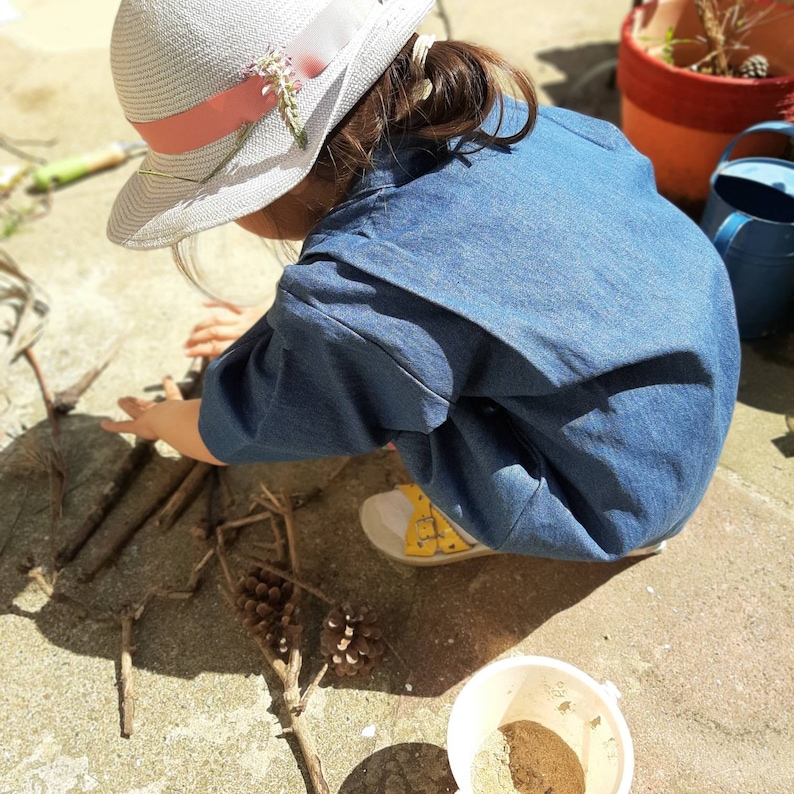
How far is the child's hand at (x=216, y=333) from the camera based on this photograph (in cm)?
185

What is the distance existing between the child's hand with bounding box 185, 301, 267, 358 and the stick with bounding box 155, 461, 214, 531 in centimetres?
28

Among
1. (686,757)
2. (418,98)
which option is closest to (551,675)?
(686,757)

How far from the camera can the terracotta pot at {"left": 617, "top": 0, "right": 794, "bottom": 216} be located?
208 centimetres

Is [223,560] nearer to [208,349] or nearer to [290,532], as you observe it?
[290,532]

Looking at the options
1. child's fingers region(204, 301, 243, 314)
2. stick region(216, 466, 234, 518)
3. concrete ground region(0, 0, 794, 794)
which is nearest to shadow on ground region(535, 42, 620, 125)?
concrete ground region(0, 0, 794, 794)

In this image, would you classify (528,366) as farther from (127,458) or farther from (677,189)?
(677,189)

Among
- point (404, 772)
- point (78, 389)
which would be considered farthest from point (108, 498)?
point (404, 772)

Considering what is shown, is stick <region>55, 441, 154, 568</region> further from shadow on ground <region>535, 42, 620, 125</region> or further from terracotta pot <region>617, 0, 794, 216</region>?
shadow on ground <region>535, 42, 620, 125</region>

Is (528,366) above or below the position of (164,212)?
below

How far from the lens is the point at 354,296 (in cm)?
109

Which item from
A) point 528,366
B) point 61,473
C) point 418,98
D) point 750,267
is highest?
point 418,98

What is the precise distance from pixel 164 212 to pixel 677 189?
1815 millimetres

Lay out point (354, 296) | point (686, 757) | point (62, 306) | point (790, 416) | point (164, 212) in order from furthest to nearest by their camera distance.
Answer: point (62, 306) → point (790, 416) → point (686, 757) → point (164, 212) → point (354, 296)

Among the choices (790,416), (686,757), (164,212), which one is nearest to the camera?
(164,212)
